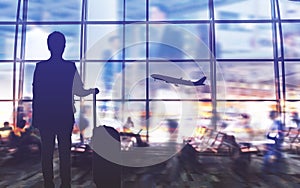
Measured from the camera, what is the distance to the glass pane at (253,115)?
7425 mm

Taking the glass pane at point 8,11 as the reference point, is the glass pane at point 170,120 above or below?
below

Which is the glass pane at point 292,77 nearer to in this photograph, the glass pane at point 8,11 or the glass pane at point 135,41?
the glass pane at point 135,41

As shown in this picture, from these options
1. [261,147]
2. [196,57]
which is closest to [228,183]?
[261,147]

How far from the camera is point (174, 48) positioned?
7.54 metres

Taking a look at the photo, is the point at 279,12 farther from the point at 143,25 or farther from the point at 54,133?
the point at 54,133

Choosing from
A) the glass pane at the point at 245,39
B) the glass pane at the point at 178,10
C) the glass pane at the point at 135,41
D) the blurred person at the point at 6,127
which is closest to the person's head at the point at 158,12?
the glass pane at the point at 178,10

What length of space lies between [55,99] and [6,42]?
6.46 meters

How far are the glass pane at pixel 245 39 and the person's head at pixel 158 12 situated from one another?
1.21 metres

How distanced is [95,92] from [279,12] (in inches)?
272

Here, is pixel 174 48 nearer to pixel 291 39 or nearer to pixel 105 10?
pixel 105 10

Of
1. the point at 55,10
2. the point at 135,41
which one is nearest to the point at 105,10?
the point at 135,41

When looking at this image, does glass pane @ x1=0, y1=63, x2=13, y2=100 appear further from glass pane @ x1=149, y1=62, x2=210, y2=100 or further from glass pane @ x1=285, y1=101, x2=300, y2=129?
glass pane @ x1=285, y1=101, x2=300, y2=129

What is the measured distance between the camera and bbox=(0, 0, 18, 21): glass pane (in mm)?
7766

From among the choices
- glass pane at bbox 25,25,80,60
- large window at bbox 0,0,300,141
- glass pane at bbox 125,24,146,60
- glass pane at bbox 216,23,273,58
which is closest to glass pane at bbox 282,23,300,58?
large window at bbox 0,0,300,141
